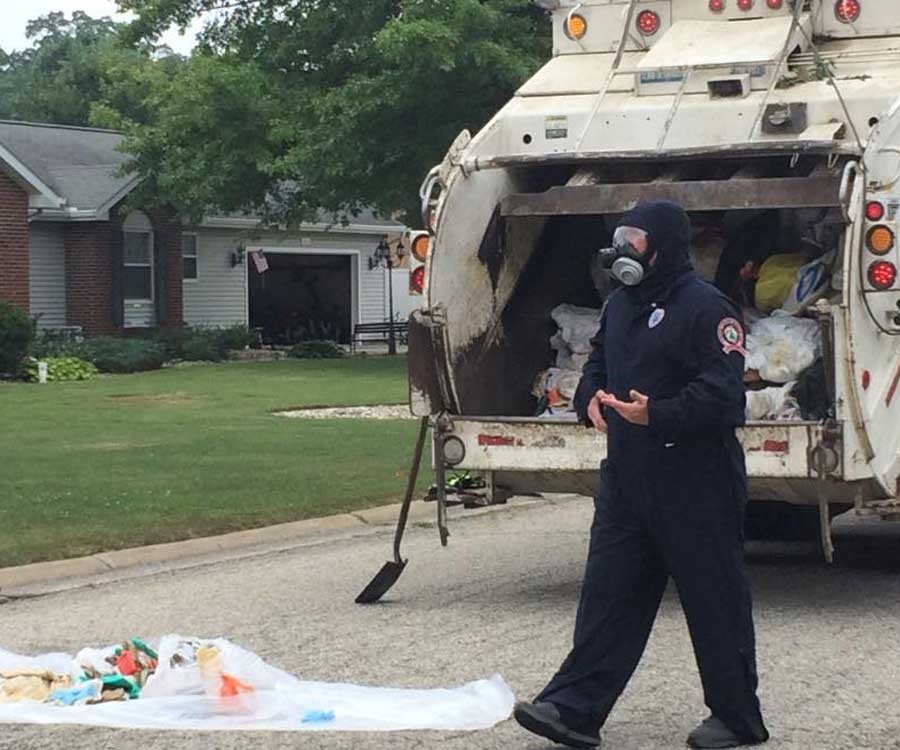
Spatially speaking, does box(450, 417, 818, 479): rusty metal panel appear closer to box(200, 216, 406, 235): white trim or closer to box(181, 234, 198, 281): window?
box(200, 216, 406, 235): white trim

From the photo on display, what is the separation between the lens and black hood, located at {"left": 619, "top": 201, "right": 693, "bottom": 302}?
6078 mm

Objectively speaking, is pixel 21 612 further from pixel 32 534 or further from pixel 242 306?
pixel 242 306

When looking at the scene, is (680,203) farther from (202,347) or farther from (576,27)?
(202,347)

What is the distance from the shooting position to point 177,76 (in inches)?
1176

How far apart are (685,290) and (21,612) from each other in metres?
4.53

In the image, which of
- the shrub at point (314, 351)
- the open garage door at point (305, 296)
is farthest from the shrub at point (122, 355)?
the open garage door at point (305, 296)

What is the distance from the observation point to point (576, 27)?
392 inches

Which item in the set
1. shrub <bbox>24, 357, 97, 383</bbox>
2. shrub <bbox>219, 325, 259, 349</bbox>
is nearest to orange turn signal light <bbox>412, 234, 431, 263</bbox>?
shrub <bbox>24, 357, 97, 383</bbox>

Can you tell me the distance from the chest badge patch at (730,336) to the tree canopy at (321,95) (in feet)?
58.6

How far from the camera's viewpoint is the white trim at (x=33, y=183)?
29688mm

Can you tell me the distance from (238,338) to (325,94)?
8.64 m

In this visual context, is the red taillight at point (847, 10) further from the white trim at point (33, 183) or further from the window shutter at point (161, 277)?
the window shutter at point (161, 277)

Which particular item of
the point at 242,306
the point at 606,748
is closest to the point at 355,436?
the point at 606,748

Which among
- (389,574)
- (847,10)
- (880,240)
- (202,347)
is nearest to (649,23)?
(847,10)
